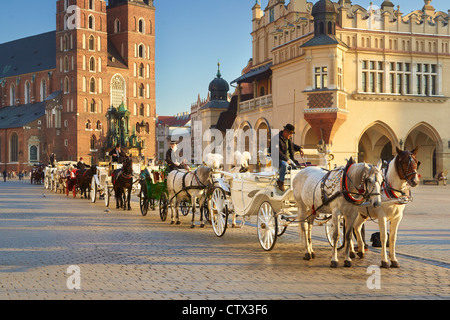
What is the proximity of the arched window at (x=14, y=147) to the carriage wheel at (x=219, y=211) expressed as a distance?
85944 millimetres

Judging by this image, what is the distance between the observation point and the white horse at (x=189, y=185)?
14070mm

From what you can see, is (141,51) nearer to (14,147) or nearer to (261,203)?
(14,147)

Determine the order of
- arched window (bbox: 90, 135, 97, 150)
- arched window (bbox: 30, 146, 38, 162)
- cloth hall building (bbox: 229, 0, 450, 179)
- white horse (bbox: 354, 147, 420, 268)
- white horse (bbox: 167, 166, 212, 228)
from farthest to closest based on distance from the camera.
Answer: arched window (bbox: 30, 146, 38, 162), arched window (bbox: 90, 135, 97, 150), cloth hall building (bbox: 229, 0, 450, 179), white horse (bbox: 167, 166, 212, 228), white horse (bbox: 354, 147, 420, 268)

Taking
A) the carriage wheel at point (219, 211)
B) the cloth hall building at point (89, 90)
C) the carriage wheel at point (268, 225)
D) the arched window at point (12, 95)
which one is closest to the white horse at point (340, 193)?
the carriage wheel at point (268, 225)

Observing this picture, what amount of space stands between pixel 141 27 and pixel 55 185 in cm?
6863

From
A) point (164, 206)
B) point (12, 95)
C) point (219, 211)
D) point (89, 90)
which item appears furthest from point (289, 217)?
point (12, 95)

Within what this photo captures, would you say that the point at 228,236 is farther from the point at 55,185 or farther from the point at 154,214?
the point at 55,185

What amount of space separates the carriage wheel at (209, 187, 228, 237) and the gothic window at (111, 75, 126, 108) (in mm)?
82906

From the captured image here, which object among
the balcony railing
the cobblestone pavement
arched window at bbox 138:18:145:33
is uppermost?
arched window at bbox 138:18:145:33

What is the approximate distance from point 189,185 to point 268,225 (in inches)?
177

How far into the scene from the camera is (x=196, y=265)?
882cm

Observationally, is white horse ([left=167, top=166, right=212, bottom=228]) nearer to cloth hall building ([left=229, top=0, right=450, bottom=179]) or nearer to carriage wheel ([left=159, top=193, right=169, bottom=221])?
carriage wheel ([left=159, top=193, right=169, bottom=221])

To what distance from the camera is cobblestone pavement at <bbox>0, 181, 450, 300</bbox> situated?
6.89 meters

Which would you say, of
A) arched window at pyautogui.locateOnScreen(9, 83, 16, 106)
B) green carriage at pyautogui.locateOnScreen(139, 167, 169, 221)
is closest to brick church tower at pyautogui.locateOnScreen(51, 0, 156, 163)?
arched window at pyautogui.locateOnScreen(9, 83, 16, 106)
